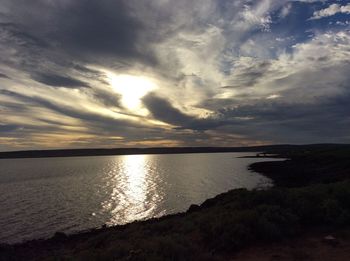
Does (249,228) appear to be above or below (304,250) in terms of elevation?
above

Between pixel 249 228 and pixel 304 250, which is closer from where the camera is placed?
pixel 304 250

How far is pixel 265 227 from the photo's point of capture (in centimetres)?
Result: 1284

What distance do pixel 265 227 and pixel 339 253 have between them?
275 centimetres

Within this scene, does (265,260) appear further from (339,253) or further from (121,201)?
(121,201)

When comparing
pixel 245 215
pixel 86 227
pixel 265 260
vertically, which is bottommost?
pixel 86 227

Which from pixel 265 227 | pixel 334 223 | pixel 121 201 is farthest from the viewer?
pixel 121 201

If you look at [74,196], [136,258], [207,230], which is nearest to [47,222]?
[74,196]

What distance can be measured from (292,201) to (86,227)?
22839 millimetres

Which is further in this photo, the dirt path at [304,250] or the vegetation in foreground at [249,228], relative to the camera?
the vegetation in foreground at [249,228]

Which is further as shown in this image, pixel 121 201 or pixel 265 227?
pixel 121 201

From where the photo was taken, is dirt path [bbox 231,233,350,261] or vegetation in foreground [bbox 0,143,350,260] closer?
dirt path [bbox 231,233,350,261]

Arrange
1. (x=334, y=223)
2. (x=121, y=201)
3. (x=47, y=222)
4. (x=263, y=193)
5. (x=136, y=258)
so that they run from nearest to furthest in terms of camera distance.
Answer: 1. (x=136, y=258)
2. (x=334, y=223)
3. (x=263, y=193)
4. (x=47, y=222)
5. (x=121, y=201)

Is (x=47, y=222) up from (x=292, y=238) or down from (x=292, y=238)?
down

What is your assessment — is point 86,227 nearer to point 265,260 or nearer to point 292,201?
point 292,201
